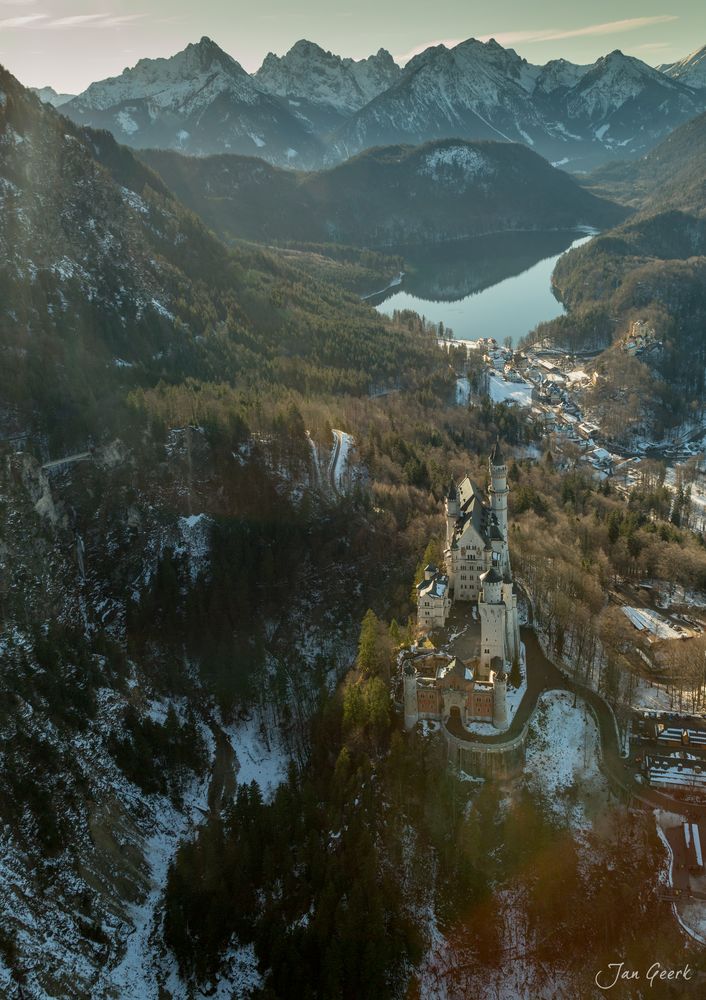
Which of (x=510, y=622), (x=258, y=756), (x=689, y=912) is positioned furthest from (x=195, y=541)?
(x=689, y=912)

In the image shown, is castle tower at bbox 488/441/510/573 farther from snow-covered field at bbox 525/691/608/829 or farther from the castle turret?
snow-covered field at bbox 525/691/608/829

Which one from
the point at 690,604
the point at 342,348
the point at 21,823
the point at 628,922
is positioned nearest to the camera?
the point at 628,922

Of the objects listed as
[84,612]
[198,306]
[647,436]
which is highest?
[198,306]

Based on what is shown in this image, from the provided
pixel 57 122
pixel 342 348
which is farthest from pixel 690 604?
pixel 57 122

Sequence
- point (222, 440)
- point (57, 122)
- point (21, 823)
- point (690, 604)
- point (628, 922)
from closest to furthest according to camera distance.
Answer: point (628, 922), point (21, 823), point (690, 604), point (222, 440), point (57, 122)

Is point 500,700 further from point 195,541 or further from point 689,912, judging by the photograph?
point 195,541

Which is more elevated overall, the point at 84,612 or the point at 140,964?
the point at 84,612

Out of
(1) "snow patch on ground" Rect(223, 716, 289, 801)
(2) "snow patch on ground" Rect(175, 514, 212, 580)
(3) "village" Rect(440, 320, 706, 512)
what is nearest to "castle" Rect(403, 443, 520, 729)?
(1) "snow patch on ground" Rect(223, 716, 289, 801)

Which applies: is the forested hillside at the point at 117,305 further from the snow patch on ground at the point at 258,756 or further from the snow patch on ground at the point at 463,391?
the snow patch on ground at the point at 258,756

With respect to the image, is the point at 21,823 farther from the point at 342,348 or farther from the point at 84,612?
the point at 342,348
